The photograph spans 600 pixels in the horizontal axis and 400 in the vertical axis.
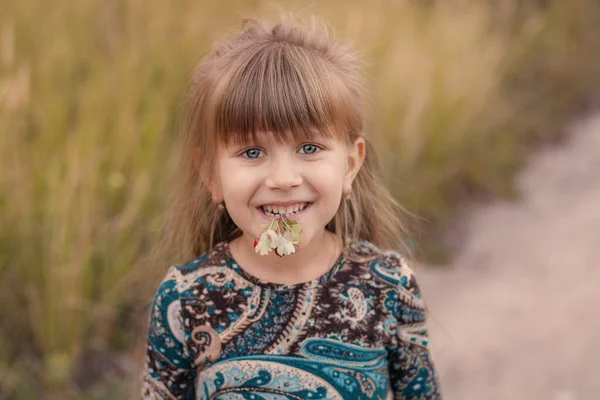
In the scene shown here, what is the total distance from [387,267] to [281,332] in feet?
0.90

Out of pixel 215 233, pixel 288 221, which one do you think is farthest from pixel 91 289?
pixel 288 221

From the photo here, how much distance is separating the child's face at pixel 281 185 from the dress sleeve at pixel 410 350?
27 centimetres

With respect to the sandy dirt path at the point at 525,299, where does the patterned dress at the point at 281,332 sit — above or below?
below

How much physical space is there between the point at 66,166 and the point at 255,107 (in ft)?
4.85

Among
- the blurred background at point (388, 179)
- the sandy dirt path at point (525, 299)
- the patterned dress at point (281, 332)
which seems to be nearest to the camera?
the patterned dress at point (281, 332)

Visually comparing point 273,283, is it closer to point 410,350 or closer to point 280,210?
point 280,210

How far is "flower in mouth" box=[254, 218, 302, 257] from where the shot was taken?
58.2 inches

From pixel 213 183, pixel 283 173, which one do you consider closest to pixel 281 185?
pixel 283 173

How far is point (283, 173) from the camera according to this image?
147 centimetres

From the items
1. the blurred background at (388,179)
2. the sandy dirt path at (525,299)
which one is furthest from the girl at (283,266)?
the sandy dirt path at (525,299)

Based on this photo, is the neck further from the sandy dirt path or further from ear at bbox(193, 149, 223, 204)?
→ the sandy dirt path

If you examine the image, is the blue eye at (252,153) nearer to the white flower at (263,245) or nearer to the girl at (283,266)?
the girl at (283,266)

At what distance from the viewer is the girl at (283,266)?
151 centimetres

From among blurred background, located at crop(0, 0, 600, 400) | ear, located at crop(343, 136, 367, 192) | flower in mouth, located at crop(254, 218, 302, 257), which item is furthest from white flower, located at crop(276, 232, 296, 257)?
blurred background, located at crop(0, 0, 600, 400)
